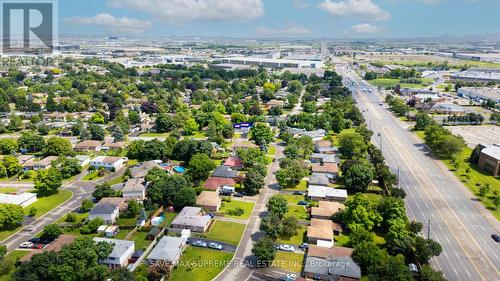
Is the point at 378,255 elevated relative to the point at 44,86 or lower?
lower

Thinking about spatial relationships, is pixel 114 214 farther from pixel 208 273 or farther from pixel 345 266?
pixel 345 266

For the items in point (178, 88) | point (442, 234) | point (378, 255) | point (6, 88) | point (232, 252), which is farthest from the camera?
point (178, 88)

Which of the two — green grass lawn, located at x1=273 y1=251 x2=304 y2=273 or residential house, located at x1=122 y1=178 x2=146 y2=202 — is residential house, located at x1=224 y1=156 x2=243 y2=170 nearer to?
residential house, located at x1=122 y1=178 x2=146 y2=202

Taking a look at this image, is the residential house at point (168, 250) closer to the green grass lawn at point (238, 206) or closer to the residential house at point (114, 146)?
the green grass lawn at point (238, 206)

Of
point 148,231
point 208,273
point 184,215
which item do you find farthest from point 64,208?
point 208,273

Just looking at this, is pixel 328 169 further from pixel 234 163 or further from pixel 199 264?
pixel 199 264

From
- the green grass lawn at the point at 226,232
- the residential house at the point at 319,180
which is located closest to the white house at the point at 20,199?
the green grass lawn at the point at 226,232
